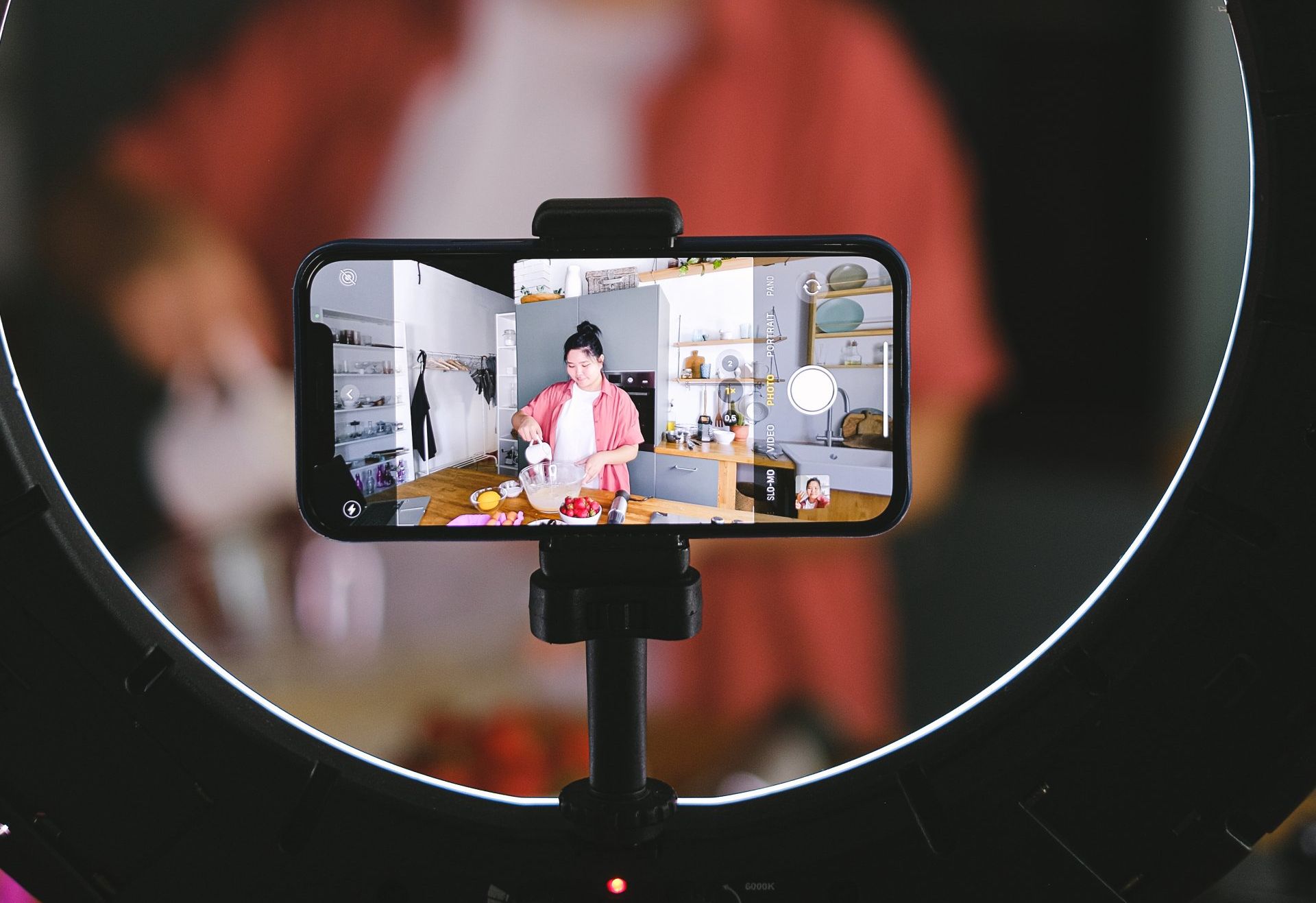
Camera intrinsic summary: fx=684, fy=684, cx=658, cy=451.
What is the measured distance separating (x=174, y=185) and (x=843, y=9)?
A: 67 cm

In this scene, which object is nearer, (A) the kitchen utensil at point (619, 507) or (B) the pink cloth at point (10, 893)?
(A) the kitchen utensil at point (619, 507)

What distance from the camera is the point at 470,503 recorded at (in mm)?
376

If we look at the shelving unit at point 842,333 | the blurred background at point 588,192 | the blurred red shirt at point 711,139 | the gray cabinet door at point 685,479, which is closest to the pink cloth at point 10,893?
the blurred background at point 588,192

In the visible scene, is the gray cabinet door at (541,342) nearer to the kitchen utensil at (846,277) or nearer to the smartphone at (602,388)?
the smartphone at (602,388)

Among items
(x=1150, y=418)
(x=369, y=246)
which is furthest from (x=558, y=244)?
(x=1150, y=418)

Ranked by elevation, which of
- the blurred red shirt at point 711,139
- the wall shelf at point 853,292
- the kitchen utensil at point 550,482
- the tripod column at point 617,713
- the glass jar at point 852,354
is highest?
the blurred red shirt at point 711,139

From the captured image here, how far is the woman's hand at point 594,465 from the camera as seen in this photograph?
1.28 feet

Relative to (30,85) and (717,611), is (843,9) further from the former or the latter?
(30,85)

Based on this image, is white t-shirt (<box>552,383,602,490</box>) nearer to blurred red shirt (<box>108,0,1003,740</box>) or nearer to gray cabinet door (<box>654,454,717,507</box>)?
gray cabinet door (<box>654,454,717,507</box>)

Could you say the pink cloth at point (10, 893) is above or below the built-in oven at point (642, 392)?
below

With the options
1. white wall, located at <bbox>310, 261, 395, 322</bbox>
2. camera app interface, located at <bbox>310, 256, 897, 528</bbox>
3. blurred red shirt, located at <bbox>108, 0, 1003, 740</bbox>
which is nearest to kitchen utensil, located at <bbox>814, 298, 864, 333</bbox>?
camera app interface, located at <bbox>310, 256, 897, 528</bbox>

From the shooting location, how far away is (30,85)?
0.65 metres

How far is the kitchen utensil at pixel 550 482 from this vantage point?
0.38 metres

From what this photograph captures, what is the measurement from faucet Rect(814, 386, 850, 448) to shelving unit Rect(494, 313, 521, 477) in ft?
0.55
